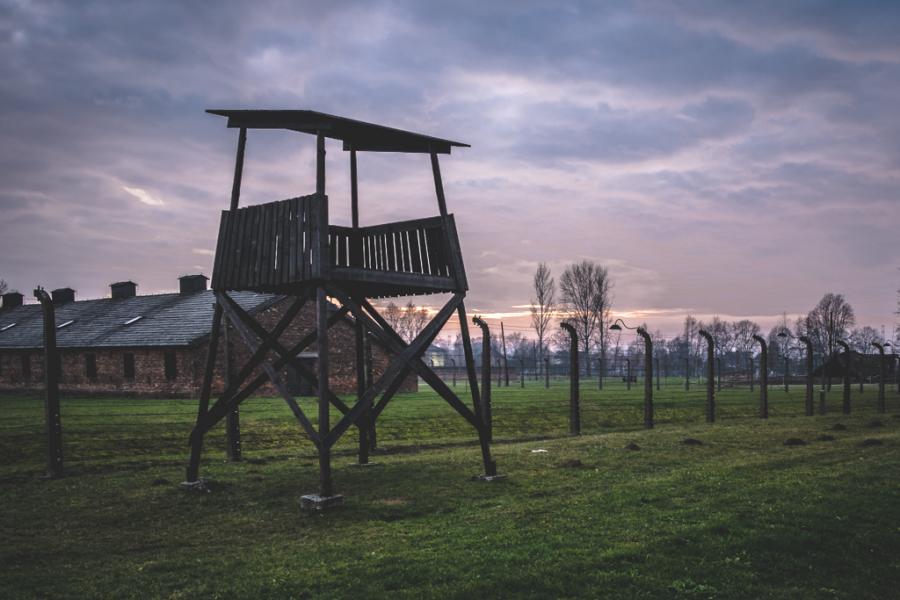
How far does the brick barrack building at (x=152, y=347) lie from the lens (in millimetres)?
36219

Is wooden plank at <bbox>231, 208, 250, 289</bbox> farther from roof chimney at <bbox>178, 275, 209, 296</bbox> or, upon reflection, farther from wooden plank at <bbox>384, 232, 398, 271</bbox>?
roof chimney at <bbox>178, 275, 209, 296</bbox>

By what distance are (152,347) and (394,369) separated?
98.1 ft

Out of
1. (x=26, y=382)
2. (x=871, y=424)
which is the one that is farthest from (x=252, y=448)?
(x=26, y=382)

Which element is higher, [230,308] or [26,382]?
[230,308]

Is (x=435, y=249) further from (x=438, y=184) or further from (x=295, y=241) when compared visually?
(x=295, y=241)

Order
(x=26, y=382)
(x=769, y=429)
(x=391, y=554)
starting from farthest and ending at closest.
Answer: (x=26, y=382) → (x=769, y=429) → (x=391, y=554)

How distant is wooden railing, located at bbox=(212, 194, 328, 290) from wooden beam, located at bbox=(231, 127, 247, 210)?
24cm

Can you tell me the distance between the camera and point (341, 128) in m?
10.9

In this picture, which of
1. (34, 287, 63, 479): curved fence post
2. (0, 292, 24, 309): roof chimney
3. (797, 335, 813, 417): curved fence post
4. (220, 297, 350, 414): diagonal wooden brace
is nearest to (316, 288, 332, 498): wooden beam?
A: (220, 297, 350, 414): diagonal wooden brace

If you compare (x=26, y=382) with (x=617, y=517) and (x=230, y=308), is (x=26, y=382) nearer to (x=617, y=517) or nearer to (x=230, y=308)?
(x=230, y=308)

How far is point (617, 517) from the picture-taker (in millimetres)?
8844

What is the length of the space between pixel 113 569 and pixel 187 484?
163 inches

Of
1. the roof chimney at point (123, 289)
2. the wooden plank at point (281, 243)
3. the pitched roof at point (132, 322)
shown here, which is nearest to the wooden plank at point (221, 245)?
the wooden plank at point (281, 243)

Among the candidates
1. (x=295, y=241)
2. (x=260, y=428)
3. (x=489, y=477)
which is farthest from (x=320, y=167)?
(x=260, y=428)
